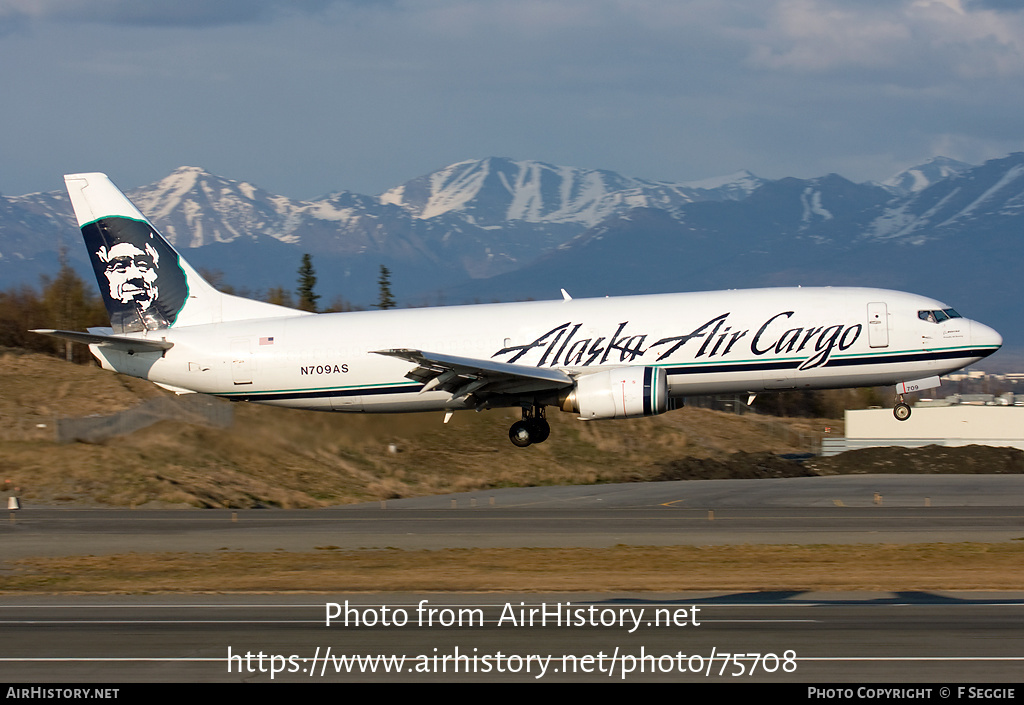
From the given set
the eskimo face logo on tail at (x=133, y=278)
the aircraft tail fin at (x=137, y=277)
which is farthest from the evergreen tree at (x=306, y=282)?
the eskimo face logo on tail at (x=133, y=278)

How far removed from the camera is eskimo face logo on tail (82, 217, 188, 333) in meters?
36.8

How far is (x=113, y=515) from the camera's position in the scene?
40.8m

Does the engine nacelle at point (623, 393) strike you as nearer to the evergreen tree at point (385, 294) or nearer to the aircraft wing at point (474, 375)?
the aircraft wing at point (474, 375)

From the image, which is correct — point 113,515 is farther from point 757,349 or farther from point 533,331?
point 757,349

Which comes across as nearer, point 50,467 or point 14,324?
point 50,467

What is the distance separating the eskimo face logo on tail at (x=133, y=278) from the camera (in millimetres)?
36781

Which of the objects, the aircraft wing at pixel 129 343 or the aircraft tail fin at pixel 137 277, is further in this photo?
the aircraft tail fin at pixel 137 277

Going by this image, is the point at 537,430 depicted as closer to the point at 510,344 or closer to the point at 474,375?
the point at 510,344

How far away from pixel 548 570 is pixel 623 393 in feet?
22.8

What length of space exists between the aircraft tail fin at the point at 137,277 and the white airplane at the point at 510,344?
0.15ft

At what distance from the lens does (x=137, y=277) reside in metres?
36.8

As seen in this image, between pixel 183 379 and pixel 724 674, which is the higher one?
pixel 183 379
